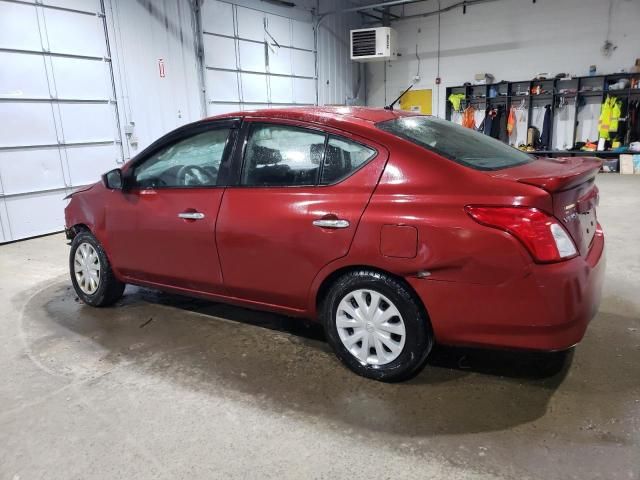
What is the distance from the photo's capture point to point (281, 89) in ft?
34.3

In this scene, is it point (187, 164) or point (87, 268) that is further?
point (87, 268)

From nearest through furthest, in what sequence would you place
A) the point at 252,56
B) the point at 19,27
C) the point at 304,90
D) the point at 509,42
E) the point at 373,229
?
1. the point at 373,229
2. the point at 19,27
3. the point at 252,56
4. the point at 304,90
5. the point at 509,42

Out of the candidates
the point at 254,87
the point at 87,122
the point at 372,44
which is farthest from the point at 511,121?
the point at 87,122

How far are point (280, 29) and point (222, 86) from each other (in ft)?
7.26

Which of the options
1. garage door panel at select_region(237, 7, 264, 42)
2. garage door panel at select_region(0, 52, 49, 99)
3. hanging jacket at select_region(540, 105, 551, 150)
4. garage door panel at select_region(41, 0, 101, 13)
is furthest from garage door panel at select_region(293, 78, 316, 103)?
garage door panel at select_region(0, 52, 49, 99)

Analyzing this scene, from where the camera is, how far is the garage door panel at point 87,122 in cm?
670

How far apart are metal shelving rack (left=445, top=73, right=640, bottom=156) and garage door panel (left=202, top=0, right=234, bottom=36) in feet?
19.9

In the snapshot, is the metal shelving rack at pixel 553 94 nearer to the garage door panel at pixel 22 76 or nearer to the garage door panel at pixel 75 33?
the garage door panel at pixel 75 33

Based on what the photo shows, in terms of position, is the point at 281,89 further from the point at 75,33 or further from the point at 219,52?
the point at 75,33

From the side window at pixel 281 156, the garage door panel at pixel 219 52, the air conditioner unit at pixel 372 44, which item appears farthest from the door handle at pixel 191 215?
the air conditioner unit at pixel 372 44

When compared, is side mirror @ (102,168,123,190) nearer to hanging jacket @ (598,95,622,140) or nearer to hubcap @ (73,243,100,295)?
hubcap @ (73,243,100,295)

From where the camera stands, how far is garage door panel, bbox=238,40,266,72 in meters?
9.42

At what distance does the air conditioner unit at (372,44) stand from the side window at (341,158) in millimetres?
10174

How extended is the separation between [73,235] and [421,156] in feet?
9.06
